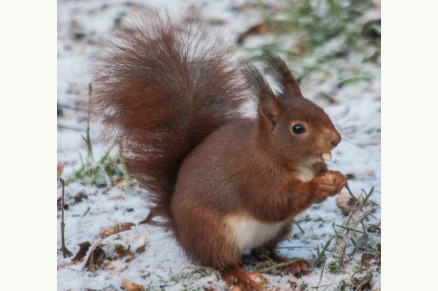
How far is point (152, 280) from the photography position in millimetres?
1770

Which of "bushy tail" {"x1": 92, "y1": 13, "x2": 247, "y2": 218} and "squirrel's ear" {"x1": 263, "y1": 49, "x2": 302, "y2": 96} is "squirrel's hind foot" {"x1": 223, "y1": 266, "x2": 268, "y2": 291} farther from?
"squirrel's ear" {"x1": 263, "y1": 49, "x2": 302, "y2": 96}

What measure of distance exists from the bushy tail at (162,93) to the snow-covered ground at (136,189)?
3.6 inches

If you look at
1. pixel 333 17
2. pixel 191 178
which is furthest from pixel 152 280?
pixel 333 17

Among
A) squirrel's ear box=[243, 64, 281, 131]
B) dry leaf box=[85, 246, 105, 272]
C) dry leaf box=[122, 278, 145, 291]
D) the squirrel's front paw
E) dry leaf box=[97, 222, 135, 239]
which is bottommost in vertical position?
dry leaf box=[122, 278, 145, 291]

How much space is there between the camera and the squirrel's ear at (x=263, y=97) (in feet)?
5.40

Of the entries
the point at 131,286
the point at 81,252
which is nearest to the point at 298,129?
the point at 131,286

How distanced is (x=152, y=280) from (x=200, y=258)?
134 mm

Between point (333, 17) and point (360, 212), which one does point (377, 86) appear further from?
point (360, 212)

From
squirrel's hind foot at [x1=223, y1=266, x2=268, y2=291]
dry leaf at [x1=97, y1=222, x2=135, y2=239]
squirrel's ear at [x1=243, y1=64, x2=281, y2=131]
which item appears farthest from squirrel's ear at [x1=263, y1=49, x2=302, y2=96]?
dry leaf at [x1=97, y1=222, x2=135, y2=239]

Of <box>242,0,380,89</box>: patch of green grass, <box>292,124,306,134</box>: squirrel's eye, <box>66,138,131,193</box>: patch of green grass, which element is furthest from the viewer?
<box>242,0,380,89</box>: patch of green grass

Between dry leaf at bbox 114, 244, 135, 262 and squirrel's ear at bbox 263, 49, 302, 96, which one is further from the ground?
squirrel's ear at bbox 263, 49, 302, 96

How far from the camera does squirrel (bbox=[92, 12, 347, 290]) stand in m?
1.65

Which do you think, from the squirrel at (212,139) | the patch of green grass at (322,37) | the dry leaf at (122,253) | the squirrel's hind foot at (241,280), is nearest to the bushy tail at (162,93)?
the squirrel at (212,139)

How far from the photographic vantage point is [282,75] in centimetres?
176
